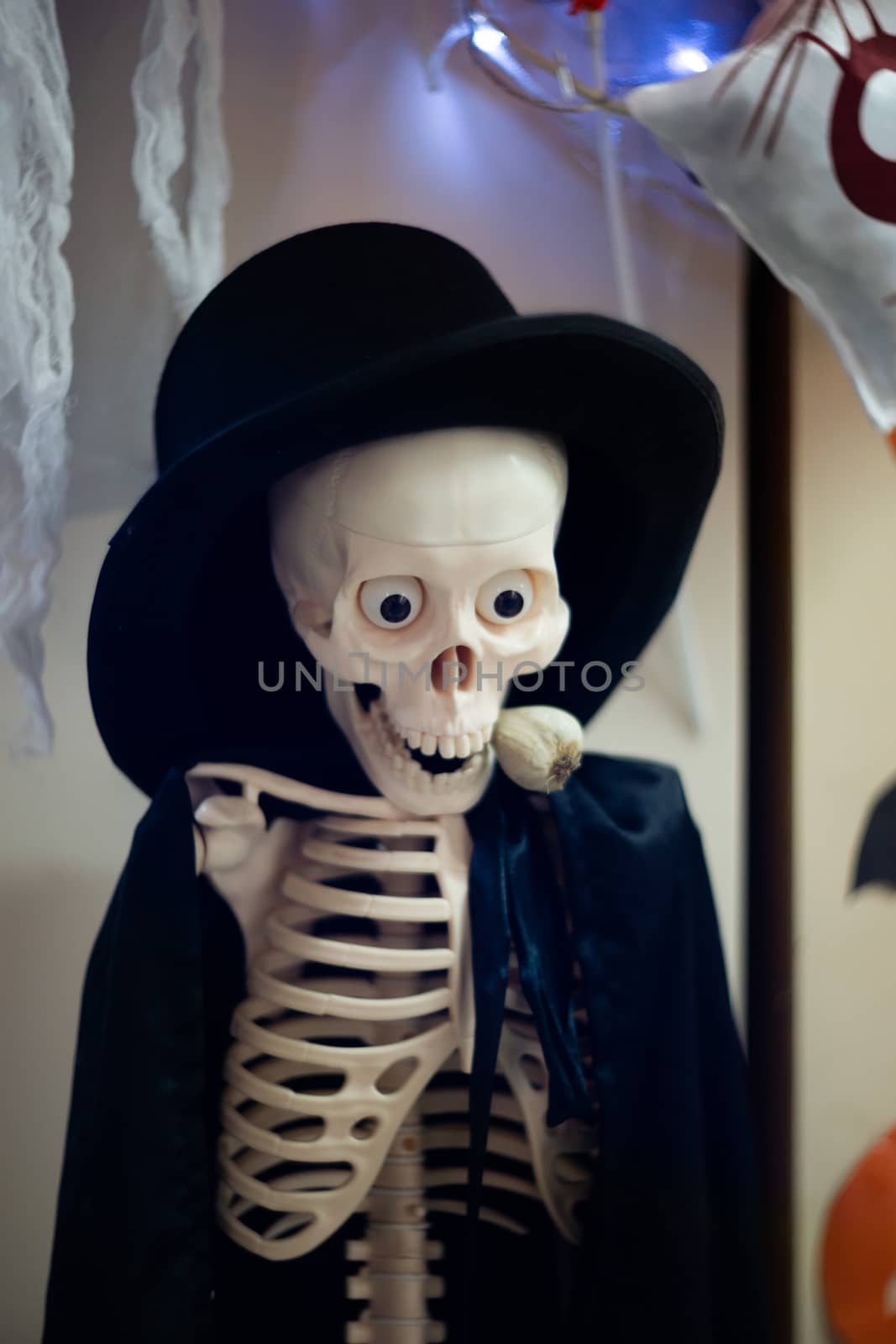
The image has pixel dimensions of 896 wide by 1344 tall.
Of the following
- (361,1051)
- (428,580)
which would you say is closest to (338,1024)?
(361,1051)

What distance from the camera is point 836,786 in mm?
857

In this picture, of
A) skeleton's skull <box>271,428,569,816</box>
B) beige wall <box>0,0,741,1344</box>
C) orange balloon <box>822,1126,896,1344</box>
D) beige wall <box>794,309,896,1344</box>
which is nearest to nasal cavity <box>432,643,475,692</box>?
skeleton's skull <box>271,428,569,816</box>

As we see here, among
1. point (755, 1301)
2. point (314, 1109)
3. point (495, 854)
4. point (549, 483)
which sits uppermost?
point (549, 483)

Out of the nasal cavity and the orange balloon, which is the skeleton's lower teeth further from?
the orange balloon

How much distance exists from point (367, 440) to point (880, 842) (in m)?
0.56

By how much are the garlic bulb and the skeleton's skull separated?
17mm

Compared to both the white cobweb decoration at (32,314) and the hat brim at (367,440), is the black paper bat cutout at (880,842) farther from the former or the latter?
the white cobweb decoration at (32,314)

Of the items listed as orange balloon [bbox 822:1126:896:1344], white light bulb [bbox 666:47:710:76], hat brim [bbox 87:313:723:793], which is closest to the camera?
hat brim [bbox 87:313:723:793]

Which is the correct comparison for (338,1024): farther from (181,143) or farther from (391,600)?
(181,143)

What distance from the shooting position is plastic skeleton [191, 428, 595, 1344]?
23.4 inches

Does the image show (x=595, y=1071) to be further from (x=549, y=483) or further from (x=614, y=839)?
(x=549, y=483)

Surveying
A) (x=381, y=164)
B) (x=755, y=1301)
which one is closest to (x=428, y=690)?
(x=381, y=164)

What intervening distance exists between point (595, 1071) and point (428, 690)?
273mm

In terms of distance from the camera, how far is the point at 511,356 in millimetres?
573
